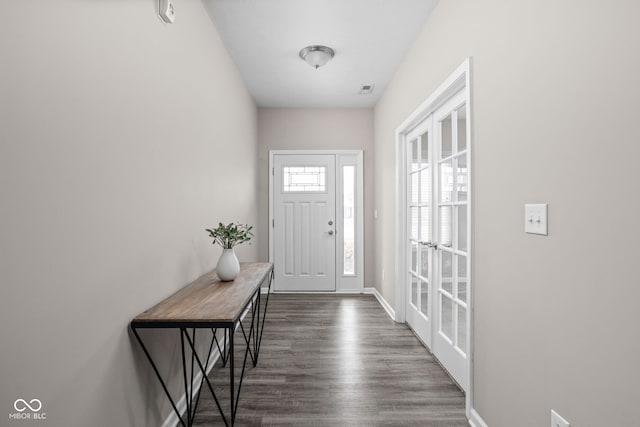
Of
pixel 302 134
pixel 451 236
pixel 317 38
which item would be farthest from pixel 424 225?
pixel 302 134

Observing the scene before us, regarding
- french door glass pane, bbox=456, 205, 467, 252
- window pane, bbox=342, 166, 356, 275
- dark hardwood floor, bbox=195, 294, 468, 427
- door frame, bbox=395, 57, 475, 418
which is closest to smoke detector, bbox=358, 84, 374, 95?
door frame, bbox=395, 57, 475, 418

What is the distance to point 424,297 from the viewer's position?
3.02 m

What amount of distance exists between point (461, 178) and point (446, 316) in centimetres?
103

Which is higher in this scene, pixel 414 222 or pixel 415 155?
pixel 415 155

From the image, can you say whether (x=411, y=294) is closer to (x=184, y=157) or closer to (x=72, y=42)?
(x=184, y=157)

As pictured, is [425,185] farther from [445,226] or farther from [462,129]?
[462,129]

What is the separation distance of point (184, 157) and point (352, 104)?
307 centimetres

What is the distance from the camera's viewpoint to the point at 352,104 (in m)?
4.63

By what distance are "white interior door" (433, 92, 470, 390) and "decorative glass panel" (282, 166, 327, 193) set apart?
7.54ft

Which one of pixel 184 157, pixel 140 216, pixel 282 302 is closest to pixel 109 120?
pixel 140 216

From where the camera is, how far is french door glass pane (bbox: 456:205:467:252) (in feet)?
7.27

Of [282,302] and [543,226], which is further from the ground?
[543,226]

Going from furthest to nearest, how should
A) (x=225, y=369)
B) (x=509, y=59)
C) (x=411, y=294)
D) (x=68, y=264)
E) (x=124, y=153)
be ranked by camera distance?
(x=411, y=294)
(x=225, y=369)
(x=509, y=59)
(x=124, y=153)
(x=68, y=264)

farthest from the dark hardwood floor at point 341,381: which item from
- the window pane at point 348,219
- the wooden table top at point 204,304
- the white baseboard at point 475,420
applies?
the window pane at point 348,219
